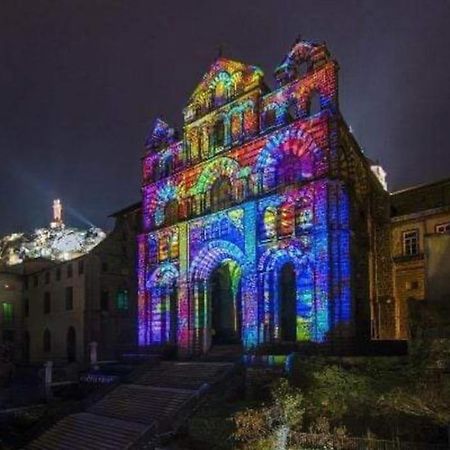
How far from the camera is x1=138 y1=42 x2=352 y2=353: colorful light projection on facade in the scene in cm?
3238

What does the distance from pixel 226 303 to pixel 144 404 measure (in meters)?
13.2

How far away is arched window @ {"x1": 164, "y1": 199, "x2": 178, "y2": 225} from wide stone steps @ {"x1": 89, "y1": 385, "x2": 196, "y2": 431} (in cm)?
1280

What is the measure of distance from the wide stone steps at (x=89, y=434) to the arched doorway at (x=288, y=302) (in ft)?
38.3

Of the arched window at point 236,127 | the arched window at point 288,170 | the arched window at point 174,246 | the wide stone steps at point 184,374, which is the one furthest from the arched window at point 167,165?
the wide stone steps at point 184,374

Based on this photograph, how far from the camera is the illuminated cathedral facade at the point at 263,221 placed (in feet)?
106

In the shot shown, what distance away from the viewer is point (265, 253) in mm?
35094

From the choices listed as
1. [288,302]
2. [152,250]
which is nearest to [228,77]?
[152,250]

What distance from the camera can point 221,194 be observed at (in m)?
39.5

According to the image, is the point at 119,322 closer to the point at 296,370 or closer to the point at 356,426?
the point at 296,370

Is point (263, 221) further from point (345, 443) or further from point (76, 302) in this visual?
point (76, 302)

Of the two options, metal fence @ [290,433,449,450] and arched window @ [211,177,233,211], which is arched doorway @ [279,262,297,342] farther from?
metal fence @ [290,433,449,450]

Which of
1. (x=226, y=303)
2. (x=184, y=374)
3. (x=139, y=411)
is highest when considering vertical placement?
(x=226, y=303)

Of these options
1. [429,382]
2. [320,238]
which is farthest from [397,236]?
[429,382]

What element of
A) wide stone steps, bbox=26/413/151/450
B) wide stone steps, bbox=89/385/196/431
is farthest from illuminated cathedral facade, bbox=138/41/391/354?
wide stone steps, bbox=26/413/151/450
